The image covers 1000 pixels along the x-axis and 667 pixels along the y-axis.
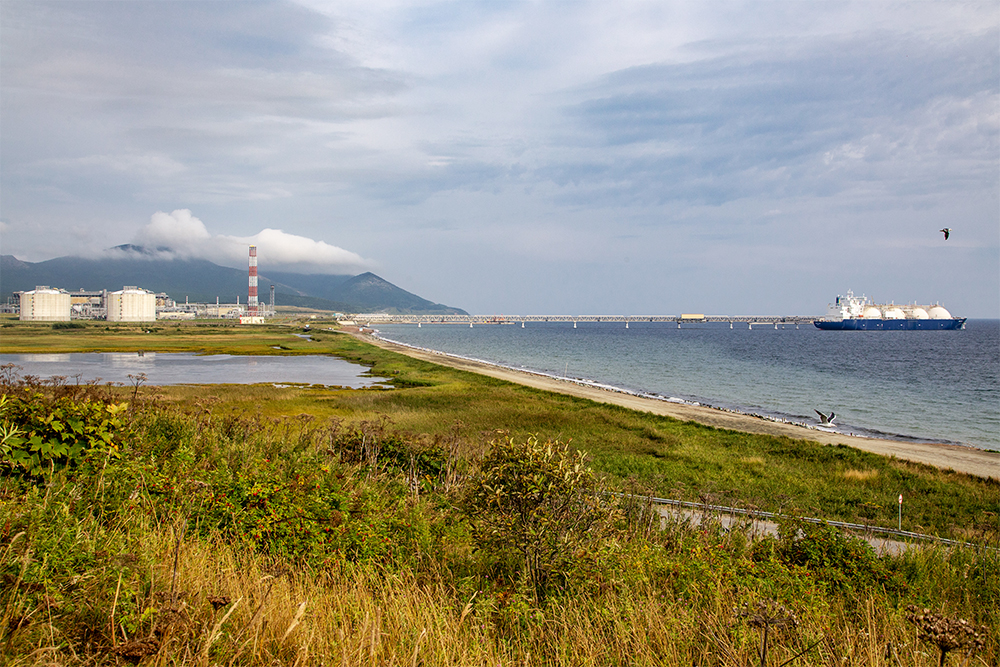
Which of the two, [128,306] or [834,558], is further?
[128,306]

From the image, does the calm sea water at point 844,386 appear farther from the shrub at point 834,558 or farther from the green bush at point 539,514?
the green bush at point 539,514

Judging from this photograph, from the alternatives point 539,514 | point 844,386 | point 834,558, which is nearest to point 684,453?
point 834,558

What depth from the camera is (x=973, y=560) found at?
27.4 ft

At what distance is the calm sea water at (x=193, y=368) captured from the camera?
46.2 m

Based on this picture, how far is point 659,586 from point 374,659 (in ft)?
11.7

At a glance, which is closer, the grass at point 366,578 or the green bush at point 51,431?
the grass at point 366,578

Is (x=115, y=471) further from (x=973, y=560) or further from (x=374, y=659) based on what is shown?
(x=973, y=560)

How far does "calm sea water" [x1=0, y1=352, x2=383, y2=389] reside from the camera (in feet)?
152

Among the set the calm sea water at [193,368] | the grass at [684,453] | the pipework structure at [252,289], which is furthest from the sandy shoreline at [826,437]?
the pipework structure at [252,289]

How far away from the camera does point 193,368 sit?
56.0 meters

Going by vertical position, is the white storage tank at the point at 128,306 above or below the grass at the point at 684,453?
above

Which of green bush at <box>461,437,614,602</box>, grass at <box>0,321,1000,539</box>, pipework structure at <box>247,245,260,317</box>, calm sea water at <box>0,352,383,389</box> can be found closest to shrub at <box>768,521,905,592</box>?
grass at <box>0,321,1000,539</box>

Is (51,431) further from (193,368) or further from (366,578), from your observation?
(193,368)

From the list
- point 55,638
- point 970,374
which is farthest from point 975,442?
point 970,374
